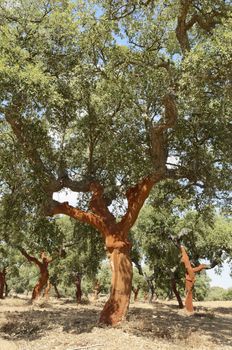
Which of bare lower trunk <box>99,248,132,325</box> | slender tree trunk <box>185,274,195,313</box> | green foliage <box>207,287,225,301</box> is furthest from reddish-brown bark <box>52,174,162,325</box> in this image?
green foliage <box>207,287,225,301</box>

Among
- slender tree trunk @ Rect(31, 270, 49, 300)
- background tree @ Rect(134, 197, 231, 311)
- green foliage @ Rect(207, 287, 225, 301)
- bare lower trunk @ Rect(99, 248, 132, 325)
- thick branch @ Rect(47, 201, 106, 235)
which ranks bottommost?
bare lower trunk @ Rect(99, 248, 132, 325)

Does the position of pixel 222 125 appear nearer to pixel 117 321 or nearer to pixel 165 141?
pixel 165 141

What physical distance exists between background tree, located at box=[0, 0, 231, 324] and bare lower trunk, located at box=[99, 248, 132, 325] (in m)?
0.03

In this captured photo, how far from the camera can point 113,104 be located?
547 inches

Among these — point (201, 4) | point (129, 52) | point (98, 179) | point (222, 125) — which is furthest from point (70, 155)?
point (201, 4)

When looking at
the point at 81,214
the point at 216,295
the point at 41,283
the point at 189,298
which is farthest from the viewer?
the point at 216,295

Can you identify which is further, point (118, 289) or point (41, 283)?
point (41, 283)

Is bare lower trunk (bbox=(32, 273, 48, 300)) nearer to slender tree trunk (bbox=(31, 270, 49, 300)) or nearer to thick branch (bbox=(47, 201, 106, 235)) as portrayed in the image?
slender tree trunk (bbox=(31, 270, 49, 300))

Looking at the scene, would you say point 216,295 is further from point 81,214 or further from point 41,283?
point 81,214

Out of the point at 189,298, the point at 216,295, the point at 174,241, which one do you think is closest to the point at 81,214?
the point at 189,298

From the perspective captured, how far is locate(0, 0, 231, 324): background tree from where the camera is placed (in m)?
11.3

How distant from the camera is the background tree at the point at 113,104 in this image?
37.1 ft

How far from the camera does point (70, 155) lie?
1554cm

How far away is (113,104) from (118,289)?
6581 mm
